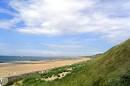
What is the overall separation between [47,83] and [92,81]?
709cm

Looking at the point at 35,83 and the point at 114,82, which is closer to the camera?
the point at 114,82

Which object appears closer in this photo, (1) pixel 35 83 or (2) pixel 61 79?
(2) pixel 61 79

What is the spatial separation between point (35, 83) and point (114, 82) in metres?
12.2

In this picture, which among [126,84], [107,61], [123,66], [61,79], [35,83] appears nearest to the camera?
[126,84]

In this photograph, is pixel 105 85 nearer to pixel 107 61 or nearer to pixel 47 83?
pixel 107 61

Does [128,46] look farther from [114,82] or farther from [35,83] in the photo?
[35,83]

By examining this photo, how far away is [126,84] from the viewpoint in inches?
863

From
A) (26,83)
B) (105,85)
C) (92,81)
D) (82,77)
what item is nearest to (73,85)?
(82,77)

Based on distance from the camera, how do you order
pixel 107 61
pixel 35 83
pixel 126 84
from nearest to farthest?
pixel 126 84
pixel 107 61
pixel 35 83

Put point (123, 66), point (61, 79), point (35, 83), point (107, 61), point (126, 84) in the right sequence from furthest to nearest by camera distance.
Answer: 1. point (35, 83)
2. point (61, 79)
3. point (107, 61)
4. point (123, 66)
5. point (126, 84)

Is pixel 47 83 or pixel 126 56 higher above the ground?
pixel 126 56

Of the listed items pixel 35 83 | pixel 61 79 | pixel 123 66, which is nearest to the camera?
pixel 123 66

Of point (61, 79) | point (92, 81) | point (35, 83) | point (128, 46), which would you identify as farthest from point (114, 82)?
point (35, 83)

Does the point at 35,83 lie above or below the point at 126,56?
below
